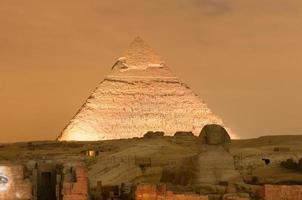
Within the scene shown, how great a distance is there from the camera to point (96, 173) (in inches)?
1366

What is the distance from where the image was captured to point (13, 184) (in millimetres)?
17500

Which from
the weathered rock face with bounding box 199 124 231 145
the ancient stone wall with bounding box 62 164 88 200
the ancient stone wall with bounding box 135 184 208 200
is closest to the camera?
the ancient stone wall with bounding box 135 184 208 200

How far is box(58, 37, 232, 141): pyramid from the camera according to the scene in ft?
336

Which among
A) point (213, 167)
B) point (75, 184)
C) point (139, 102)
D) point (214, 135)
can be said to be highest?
point (139, 102)

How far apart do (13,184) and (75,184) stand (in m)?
1.12

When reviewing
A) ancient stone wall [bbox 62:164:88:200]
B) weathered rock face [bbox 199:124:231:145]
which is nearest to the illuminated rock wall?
ancient stone wall [bbox 62:164:88:200]

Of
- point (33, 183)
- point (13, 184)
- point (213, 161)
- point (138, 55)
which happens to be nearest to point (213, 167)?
point (213, 161)

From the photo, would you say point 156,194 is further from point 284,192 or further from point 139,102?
point 139,102

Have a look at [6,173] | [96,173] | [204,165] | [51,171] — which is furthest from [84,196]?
[96,173]

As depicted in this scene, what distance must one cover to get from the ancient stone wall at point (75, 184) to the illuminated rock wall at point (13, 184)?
0.68 m

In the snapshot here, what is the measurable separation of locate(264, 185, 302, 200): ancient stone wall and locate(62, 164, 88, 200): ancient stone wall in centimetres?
336

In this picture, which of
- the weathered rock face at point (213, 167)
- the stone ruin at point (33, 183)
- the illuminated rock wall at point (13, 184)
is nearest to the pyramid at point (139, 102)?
the weathered rock face at point (213, 167)

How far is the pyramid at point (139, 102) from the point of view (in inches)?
4038

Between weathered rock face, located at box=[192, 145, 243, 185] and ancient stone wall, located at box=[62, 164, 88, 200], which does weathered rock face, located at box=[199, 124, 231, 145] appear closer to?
weathered rock face, located at box=[192, 145, 243, 185]
